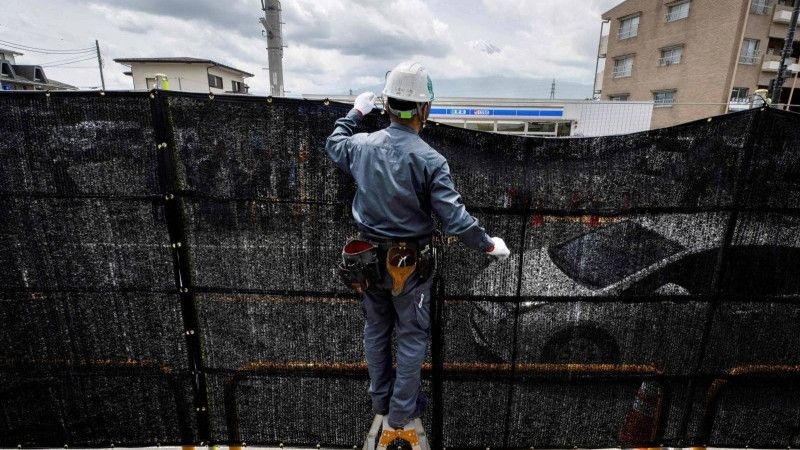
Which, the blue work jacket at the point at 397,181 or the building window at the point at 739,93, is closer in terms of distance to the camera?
the blue work jacket at the point at 397,181

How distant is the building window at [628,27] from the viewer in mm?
35906

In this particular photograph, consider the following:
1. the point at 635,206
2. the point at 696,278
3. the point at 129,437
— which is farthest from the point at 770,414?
the point at 129,437

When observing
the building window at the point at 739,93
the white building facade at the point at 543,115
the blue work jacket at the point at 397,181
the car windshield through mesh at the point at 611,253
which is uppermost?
the building window at the point at 739,93

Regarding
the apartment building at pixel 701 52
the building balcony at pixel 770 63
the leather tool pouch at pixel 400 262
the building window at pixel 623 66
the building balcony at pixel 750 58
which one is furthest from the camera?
the building window at pixel 623 66

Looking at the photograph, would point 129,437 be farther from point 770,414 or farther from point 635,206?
point 770,414

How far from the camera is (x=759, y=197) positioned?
264 cm

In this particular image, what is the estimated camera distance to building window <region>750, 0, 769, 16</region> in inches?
1107

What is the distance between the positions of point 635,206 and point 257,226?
8.23 feet

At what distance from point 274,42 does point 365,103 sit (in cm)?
1854

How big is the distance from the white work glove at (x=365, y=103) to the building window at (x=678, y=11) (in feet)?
132

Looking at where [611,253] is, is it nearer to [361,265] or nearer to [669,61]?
[361,265]

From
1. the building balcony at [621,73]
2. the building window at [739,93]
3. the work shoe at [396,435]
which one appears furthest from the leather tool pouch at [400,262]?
the building balcony at [621,73]

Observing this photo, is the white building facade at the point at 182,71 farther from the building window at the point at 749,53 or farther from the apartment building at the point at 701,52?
the building window at the point at 749,53

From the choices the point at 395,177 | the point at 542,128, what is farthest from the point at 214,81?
the point at 395,177
